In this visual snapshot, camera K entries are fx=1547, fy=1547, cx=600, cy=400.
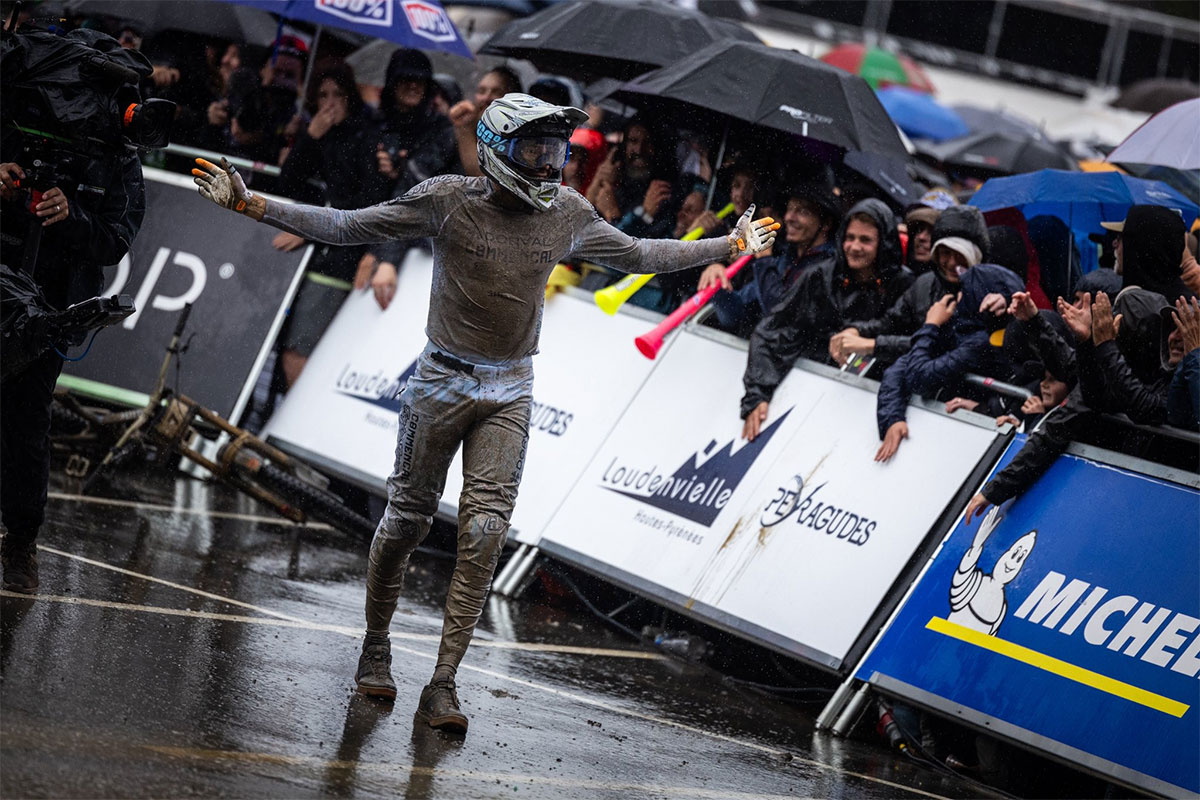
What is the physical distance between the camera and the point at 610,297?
945 centimetres

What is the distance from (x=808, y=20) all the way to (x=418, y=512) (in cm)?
2641

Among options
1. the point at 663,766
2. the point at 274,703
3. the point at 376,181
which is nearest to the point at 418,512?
the point at 274,703

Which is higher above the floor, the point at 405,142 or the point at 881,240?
the point at 881,240

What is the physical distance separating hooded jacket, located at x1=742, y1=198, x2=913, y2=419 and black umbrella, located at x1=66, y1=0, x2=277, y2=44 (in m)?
6.54

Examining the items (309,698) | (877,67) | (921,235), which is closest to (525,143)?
(309,698)

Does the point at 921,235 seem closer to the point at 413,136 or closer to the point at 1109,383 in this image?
the point at 1109,383

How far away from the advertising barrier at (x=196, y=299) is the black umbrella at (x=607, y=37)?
88.1 inches

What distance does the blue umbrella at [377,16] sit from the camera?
37.5 ft

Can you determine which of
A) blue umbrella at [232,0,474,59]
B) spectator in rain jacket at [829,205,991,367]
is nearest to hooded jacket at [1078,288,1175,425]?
spectator in rain jacket at [829,205,991,367]

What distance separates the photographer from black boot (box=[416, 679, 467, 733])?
5.92m

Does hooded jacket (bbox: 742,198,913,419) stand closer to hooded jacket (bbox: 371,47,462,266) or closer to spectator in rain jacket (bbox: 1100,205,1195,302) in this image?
spectator in rain jacket (bbox: 1100,205,1195,302)

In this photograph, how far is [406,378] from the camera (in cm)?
1057

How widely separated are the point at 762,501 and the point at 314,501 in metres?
3.06

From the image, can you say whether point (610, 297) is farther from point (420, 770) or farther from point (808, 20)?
point (808, 20)
